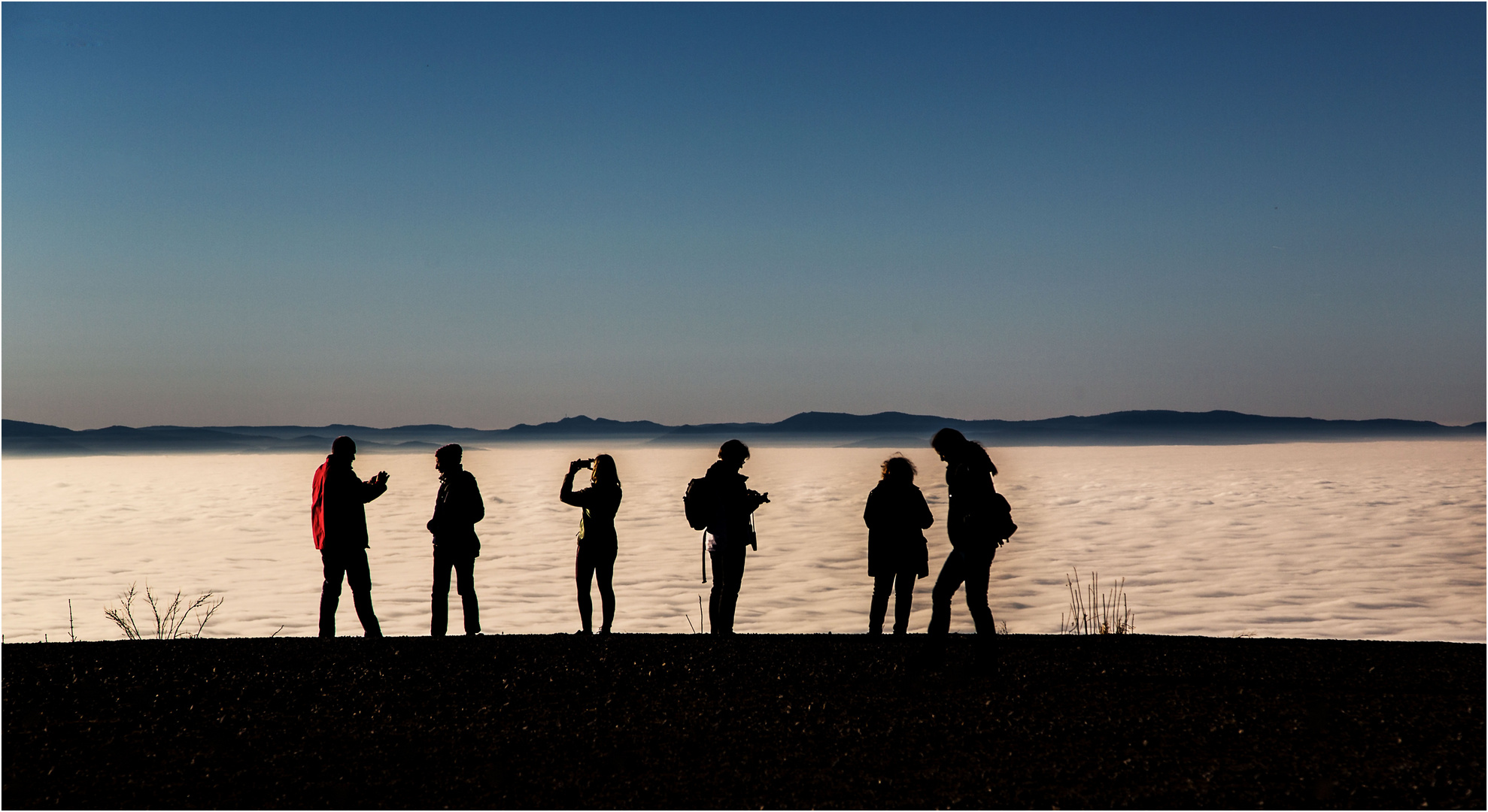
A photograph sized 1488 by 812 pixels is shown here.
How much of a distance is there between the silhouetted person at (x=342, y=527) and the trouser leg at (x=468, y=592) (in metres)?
0.57

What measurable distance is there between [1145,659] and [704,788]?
3.23 meters

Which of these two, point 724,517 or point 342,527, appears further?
point 724,517

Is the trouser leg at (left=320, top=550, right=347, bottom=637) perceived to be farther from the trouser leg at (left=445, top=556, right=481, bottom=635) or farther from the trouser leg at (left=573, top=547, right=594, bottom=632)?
the trouser leg at (left=573, top=547, right=594, bottom=632)

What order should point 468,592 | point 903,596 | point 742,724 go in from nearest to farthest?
point 742,724
point 903,596
point 468,592

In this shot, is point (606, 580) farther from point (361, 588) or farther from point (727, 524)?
point (361, 588)

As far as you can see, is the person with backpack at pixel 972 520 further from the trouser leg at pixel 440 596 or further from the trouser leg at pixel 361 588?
the trouser leg at pixel 361 588

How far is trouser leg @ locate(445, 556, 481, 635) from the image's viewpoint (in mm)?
8109

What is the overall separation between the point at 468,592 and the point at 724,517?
1.78 metres

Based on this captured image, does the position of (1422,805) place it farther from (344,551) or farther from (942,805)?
(344,551)

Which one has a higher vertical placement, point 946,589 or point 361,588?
point 946,589

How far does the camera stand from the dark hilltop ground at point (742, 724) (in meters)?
4.73

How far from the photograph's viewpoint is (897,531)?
26.2ft

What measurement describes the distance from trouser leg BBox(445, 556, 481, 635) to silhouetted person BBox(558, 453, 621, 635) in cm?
70

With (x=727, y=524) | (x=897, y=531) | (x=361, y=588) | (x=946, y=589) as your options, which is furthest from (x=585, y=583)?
(x=946, y=589)
